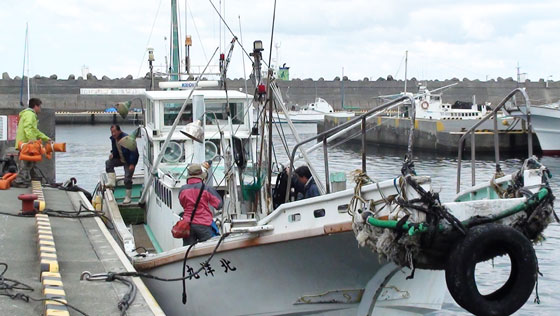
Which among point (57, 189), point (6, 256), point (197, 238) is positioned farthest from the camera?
point (57, 189)

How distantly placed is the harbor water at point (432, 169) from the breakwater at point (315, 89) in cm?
1452

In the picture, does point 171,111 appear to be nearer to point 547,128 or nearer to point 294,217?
point 294,217

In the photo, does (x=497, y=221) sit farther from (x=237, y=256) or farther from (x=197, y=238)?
(x=197, y=238)

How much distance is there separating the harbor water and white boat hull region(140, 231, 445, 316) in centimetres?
138

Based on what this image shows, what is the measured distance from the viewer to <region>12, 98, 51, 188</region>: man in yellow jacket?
15.0 m

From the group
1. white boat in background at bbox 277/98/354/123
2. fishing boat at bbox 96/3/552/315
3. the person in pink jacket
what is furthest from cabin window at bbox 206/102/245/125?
white boat in background at bbox 277/98/354/123

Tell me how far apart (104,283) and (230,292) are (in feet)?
6.70

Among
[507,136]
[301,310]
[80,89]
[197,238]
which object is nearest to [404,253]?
[301,310]

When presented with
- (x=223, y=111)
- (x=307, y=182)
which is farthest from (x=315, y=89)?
(x=307, y=182)

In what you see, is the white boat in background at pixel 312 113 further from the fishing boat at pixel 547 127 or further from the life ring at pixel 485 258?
the life ring at pixel 485 258

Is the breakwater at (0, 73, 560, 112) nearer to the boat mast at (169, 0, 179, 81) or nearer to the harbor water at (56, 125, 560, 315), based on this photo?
the harbor water at (56, 125, 560, 315)

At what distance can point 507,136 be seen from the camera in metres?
43.0

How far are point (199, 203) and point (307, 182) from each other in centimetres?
149

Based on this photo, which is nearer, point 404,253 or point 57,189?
point 404,253
